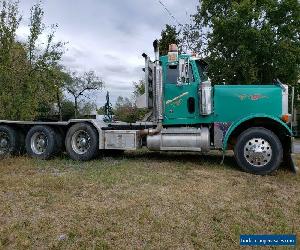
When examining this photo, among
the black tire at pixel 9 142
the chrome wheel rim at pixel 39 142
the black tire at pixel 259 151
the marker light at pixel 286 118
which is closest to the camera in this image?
the black tire at pixel 259 151

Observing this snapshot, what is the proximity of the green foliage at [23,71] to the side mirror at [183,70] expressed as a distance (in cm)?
750

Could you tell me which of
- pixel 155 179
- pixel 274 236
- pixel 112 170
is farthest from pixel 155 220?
pixel 112 170

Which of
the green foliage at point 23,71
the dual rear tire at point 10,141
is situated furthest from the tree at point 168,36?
the dual rear tire at point 10,141

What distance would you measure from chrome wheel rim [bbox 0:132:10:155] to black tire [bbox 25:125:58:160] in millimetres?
766

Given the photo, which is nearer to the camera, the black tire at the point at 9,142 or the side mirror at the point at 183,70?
the side mirror at the point at 183,70

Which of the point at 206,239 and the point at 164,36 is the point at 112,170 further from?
the point at 164,36

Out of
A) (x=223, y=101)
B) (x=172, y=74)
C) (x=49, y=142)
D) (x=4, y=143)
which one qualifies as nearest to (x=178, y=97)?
(x=172, y=74)

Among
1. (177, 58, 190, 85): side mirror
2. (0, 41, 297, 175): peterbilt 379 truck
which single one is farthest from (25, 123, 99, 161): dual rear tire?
(177, 58, 190, 85): side mirror

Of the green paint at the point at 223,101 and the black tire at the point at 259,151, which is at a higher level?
the green paint at the point at 223,101

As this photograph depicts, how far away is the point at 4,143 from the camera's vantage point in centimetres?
1148

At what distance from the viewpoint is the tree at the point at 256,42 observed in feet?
88.7

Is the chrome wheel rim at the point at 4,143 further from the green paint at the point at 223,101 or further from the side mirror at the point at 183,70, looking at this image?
the side mirror at the point at 183,70

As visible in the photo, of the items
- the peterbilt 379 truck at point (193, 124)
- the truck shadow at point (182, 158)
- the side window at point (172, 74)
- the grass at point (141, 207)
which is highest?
the side window at point (172, 74)

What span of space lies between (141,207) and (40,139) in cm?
598
